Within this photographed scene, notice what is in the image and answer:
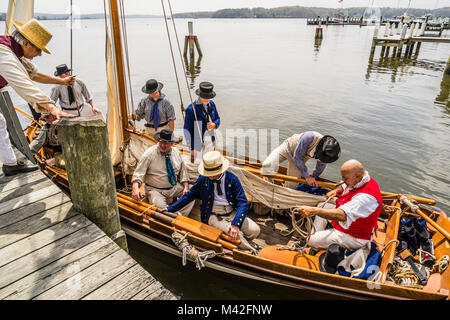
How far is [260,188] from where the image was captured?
16.7 ft

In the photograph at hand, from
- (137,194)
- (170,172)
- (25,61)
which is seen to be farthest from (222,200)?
(25,61)

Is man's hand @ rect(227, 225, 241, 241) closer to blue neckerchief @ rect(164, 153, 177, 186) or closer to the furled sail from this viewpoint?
blue neckerchief @ rect(164, 153, 177, 186)

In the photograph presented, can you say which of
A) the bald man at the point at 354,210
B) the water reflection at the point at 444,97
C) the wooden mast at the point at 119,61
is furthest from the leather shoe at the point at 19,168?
the water reflection at the point at 444,97

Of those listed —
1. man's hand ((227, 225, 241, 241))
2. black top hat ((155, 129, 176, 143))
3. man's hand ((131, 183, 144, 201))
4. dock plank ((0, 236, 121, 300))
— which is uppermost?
black top hat ((155, 129, 176, 143))

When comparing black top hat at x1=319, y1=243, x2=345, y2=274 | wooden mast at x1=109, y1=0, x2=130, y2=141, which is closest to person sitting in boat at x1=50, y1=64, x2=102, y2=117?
wooden mast at x1=109, y1=0, x2=130, y2=141

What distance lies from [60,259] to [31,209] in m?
0.99

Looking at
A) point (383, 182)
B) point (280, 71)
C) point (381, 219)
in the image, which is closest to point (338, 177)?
point (383, 182)

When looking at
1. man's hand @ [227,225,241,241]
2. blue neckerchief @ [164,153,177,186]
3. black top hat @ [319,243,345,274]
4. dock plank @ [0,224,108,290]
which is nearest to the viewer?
dock plank @ [0,224,108,290]

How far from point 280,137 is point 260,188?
7.43 m

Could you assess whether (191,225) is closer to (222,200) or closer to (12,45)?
(222,200)

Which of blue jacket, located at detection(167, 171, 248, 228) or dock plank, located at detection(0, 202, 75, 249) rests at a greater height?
dock plank, located at detection(0, 202, 75, 249)

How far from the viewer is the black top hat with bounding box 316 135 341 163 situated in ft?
14.1

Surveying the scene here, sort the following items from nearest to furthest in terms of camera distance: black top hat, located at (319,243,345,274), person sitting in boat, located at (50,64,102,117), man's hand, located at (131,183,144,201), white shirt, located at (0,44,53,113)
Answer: white shirt, located at (0,44,53,113) → black top hat, located at (319,243,345,274) → man's hand, located at (131,183,144,201) → person sitting in boat, located at (50,64,102,117)
